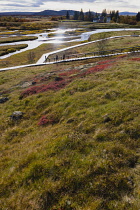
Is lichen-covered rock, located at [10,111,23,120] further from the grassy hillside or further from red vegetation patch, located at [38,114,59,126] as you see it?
red vegetation patch, located at [38,114,59,126]

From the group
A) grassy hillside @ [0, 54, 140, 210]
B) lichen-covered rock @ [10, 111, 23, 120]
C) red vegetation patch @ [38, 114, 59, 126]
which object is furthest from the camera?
lichen-covered rock @ [10, 111, 23, 120]

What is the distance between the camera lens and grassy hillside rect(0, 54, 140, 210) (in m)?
6.71

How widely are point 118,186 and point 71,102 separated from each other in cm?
977

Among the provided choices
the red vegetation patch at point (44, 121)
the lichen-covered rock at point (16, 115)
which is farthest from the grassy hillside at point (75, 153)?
the lichen-covered rock at point (16, 115)

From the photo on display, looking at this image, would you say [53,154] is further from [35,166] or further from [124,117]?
[124,117]

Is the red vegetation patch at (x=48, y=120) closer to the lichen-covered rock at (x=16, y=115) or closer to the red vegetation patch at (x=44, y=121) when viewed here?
the red vegetation patch at (x=44, y=121)

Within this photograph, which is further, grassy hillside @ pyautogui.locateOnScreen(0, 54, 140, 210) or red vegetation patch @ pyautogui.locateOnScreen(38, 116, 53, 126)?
red vegetation patch @ pyautogui.locateOnScreen(38, 116, 53, 126)

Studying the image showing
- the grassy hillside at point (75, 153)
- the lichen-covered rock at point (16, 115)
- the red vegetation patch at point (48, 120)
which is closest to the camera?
the grassy hillside at point (75, 153)

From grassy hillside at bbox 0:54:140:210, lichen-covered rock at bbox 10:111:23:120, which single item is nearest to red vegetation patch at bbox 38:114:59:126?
grassy hillside at bbox 0:54:140:210

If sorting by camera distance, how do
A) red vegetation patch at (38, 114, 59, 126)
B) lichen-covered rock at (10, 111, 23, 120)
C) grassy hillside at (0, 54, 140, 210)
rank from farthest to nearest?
lichen-covered rock at (10, 111, 23, 120) < red vegetation patch at (38, 114, 59, 126) < grassy hillside at (0, 54, 140, 210)

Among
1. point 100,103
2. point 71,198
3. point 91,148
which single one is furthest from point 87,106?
point 71,198

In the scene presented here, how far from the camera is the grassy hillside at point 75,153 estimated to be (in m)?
6.71

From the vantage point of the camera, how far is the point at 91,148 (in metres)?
9.23

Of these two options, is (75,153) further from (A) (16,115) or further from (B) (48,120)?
(A) (16,115)
